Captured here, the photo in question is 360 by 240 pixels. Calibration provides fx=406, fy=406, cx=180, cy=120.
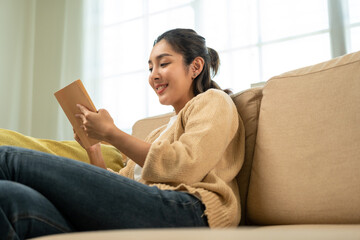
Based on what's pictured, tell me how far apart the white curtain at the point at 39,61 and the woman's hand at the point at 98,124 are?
250 cm

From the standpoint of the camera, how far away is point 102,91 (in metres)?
3.68

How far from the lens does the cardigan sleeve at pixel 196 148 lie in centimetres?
102

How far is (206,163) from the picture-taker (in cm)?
105

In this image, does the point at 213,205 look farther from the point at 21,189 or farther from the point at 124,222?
the point at 21,189

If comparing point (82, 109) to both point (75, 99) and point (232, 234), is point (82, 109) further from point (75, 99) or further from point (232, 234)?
point (232, 234)

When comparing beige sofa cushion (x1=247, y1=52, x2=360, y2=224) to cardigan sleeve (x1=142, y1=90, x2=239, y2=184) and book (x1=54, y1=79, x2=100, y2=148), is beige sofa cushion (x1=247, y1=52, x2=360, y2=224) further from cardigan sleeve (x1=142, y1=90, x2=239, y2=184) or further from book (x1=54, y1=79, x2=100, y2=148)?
book (x1=54, y1=79, x2=100, y2=148)

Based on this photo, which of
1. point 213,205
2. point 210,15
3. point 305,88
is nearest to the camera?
point 213,205

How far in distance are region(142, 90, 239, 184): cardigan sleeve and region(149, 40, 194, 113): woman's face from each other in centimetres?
34

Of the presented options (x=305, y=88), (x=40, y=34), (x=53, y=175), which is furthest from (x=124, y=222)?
(x=40, y=34)

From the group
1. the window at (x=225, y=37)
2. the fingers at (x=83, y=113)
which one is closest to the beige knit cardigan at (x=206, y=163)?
the fingers at (x=83, y=113)

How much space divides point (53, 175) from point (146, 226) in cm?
22

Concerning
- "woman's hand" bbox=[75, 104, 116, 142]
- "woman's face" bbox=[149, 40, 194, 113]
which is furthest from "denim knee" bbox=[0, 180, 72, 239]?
"woman's face" bbox=[149, 40, 194, 113]

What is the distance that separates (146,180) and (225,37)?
225cm

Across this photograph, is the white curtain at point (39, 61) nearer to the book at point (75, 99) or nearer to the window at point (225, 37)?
the window at point (225, 37)
